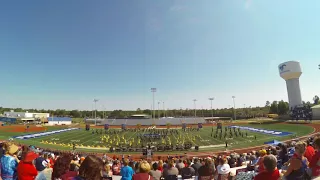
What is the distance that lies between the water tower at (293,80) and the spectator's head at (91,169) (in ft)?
382

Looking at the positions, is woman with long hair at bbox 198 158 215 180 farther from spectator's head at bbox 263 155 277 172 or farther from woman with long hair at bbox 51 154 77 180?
woman with long hair at bbox 51 154 77 180

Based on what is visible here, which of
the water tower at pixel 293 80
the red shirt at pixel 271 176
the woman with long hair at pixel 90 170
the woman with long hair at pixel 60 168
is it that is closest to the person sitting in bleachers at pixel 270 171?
the red shirt at pixel 271 176

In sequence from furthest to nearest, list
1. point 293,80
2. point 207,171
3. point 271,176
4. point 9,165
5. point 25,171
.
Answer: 1. point 293,80
2. point 207,171
3. point 9,165
4. point 25,171
5. point 271,176

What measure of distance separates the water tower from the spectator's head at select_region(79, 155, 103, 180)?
11631 centimetres

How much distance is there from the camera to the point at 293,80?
338 feet

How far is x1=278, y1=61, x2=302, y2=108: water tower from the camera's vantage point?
101369 mm

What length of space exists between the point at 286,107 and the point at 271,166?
137 m

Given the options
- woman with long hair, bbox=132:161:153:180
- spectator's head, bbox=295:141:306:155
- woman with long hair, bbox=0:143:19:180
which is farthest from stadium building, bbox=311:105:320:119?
woman with long hair, bbox=0:143:19:180

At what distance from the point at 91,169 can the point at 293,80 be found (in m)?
118

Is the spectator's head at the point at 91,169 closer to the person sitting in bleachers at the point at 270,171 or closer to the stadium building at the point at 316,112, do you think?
the person sitting in bleachers at the point at 270,171

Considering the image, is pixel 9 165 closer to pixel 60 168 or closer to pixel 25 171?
pixel 25 171

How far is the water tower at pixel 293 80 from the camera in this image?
333ft

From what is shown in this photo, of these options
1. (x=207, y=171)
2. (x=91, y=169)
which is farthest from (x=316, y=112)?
(x=91, y=169)

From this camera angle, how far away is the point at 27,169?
5.44 meters
